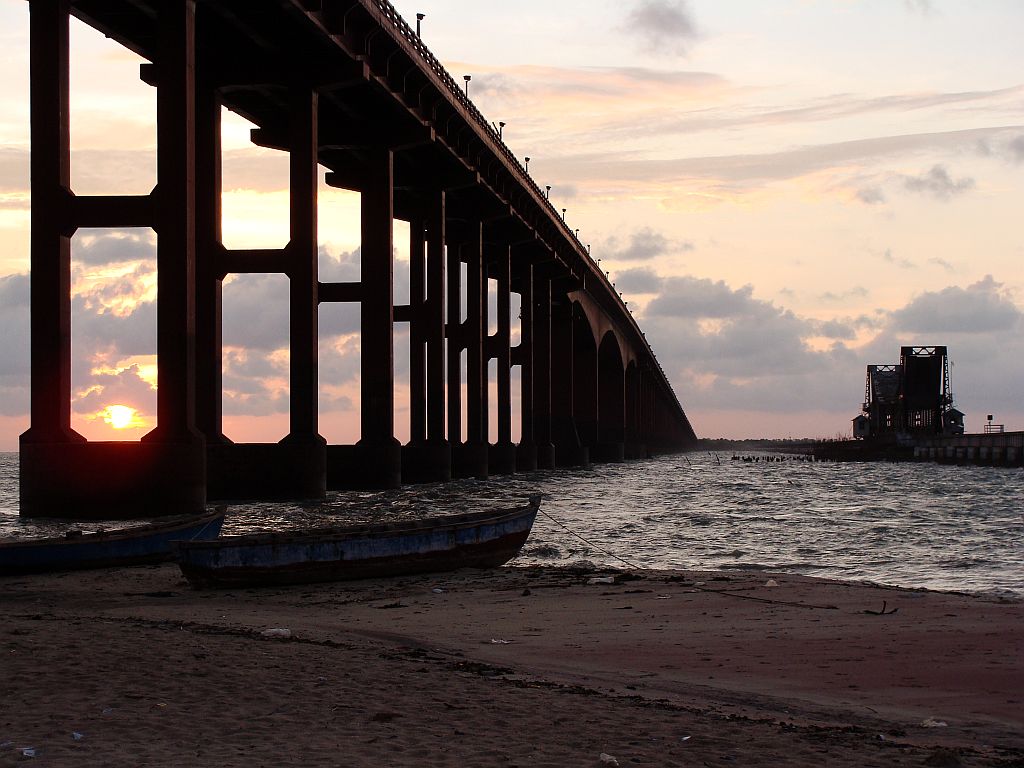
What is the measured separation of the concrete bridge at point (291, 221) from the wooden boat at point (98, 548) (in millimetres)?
9898

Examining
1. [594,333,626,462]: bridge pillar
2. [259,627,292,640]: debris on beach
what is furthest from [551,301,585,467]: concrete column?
[259,627,292,640]: debris on beach

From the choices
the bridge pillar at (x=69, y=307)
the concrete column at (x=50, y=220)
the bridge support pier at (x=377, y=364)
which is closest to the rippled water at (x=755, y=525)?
the bridge support pier at (x=377, y=364)

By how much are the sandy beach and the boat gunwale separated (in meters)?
0.86

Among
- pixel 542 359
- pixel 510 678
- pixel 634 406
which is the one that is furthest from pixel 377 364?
pixel 634 406

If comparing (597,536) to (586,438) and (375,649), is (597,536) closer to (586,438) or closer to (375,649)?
(375,649)

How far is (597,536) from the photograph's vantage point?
35562 millimetres

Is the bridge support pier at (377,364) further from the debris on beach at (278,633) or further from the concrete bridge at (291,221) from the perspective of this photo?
the debris on beach at (278,633)

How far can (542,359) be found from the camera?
107 metres

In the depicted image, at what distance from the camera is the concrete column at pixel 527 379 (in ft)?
303

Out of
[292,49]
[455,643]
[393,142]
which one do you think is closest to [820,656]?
[455,643]

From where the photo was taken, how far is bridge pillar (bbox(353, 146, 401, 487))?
174 ft

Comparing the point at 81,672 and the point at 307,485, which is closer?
the point at 81,672

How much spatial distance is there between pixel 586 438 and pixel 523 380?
3376 centimetres

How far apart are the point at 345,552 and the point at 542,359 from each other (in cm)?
8536
